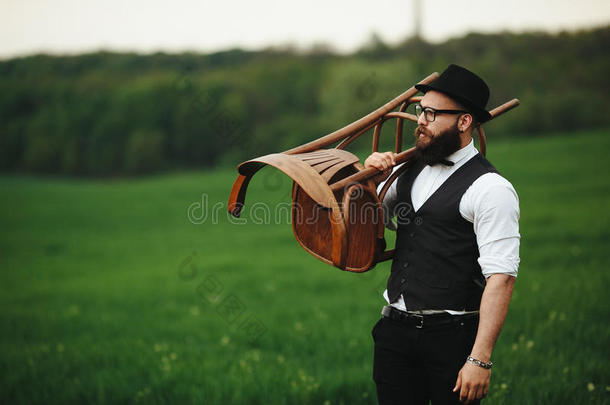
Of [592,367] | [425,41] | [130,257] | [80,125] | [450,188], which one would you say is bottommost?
[130,257]

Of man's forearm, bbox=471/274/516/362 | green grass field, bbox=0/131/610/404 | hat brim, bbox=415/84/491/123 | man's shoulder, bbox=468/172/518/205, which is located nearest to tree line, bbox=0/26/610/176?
green grass field, bbox=0/131/610/404

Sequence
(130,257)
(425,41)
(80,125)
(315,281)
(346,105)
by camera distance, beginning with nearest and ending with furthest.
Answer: (315,281)
(130,257)
(425,41)
(346,105)
(80,125)

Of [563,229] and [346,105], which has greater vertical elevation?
[346,105]

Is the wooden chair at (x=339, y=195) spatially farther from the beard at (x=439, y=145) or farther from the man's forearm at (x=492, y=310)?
the man's forearm at (x=492, y=310)

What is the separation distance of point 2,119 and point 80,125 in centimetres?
651

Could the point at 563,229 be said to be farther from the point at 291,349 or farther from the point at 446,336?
the point at 446,336

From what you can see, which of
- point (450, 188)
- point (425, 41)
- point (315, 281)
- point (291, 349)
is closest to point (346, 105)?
point (425, 41)

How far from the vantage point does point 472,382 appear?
96.1 inches

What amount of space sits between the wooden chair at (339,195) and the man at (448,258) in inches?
5.7

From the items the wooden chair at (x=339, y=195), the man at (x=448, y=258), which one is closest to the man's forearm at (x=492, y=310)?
the man at (x=448, y=258)

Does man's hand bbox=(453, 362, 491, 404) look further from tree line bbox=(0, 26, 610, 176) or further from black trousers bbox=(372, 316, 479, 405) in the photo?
tree line bbox=(0, 26, 610, 176)

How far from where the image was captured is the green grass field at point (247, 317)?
4.73 meters

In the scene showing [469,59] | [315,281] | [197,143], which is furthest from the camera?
[197,143]

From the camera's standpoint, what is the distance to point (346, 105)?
36781 mm
